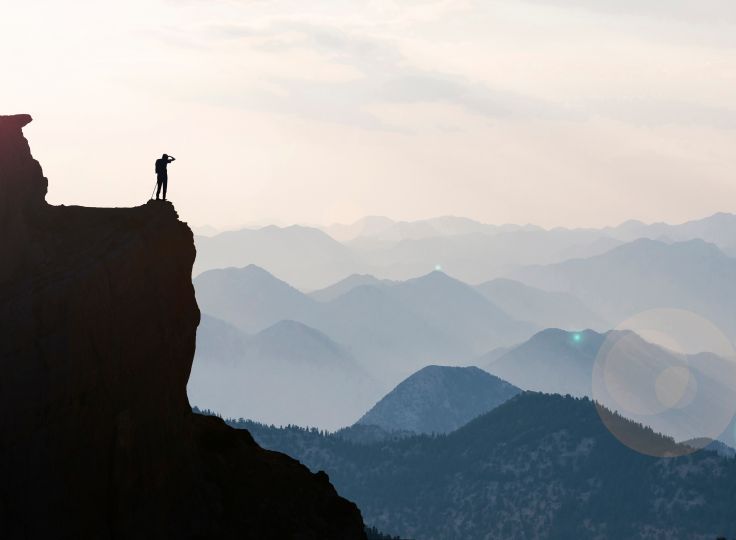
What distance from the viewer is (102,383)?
70.0m

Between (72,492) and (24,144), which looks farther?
(24,144)

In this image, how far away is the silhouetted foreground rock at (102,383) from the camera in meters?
66.4

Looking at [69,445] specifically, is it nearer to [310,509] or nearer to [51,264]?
[51,264]

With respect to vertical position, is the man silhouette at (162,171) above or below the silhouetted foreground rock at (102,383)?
above

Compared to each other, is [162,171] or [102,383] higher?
[162,171]

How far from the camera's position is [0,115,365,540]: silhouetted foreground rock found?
2613 inches

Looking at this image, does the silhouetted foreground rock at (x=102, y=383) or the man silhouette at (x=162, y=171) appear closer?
the silhouetted foreground rock at (x=102, y=383)

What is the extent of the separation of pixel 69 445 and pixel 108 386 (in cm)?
442

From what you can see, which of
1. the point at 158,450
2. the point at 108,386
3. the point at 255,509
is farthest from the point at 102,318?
the point at 255,509

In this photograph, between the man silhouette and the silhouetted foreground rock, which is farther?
the man silhouette

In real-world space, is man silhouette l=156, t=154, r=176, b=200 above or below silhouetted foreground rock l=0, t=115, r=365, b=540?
above

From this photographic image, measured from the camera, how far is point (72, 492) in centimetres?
6781

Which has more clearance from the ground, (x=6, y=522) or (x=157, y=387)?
(x=157, y=387)

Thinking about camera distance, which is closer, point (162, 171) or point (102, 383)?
point (102, 383)
